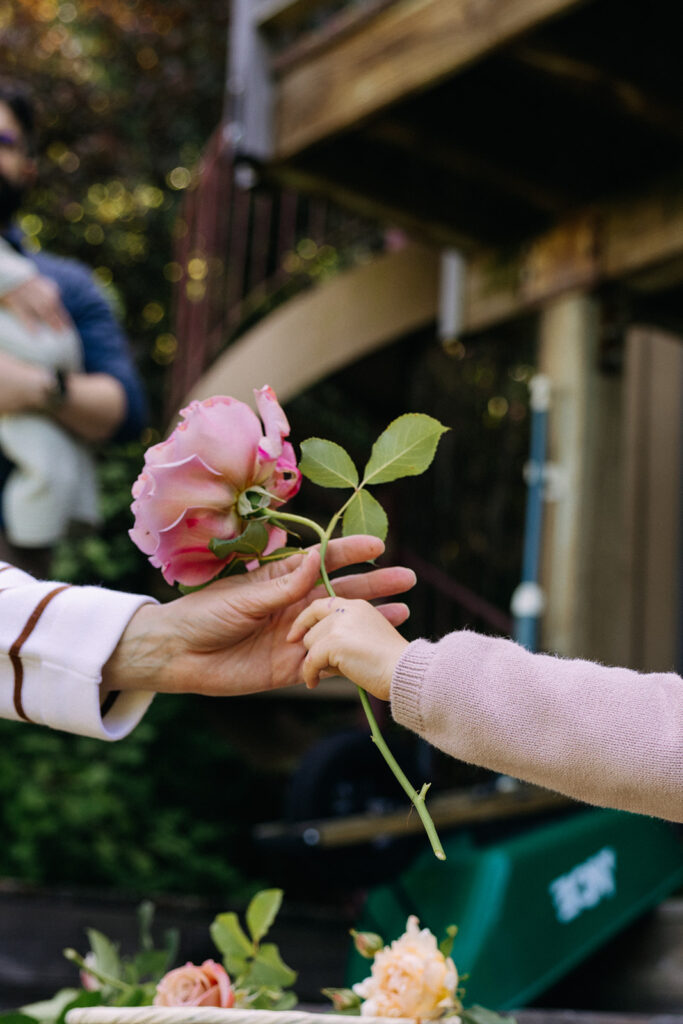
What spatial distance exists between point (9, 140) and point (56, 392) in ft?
1.61

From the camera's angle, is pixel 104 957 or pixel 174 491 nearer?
pixel 174 491

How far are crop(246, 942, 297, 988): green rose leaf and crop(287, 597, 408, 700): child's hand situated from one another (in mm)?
294

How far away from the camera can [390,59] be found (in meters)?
2.50

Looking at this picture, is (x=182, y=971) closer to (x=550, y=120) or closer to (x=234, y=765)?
(x=550, y=120)

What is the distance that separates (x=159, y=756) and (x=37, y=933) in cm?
252

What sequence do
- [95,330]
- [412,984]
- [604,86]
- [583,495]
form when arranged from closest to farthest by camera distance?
[412,984], [95,330], [604,86], [583,495]

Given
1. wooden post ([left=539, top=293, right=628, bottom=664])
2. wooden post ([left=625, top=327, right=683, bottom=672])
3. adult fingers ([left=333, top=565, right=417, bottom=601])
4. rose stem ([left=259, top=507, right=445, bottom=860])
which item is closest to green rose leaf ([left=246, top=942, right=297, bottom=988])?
rose stem ([left=259, top=507, right=445, bottom=860])

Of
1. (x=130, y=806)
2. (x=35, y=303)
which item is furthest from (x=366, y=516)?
(x=130, y=806)

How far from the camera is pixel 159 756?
4605 millimetres

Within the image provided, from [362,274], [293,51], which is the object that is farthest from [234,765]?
[293,51]

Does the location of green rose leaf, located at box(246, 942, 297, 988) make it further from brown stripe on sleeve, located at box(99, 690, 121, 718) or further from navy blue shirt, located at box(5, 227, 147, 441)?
navy blue shirt, located at box(5, 227, 147, 441)

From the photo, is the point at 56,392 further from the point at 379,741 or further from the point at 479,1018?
the point at 479,1018

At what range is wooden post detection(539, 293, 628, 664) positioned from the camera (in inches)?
114

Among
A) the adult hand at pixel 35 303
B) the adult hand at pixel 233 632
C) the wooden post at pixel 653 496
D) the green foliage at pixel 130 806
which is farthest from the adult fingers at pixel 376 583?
the green foliage at pixel 130 806
